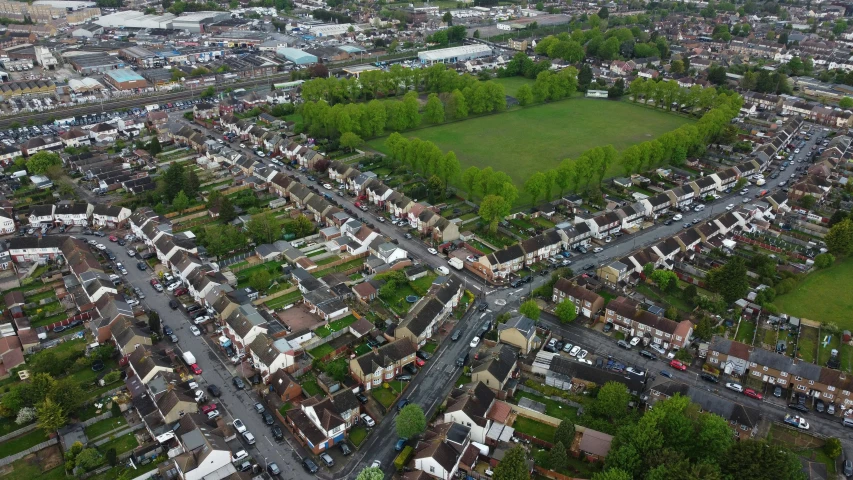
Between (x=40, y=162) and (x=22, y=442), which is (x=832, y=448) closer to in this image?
(x=22, y=442)

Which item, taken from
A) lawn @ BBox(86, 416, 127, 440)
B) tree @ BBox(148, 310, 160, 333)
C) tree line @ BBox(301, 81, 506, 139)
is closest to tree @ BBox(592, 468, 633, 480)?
lawn @ BBox(86, 416, 127, 440)

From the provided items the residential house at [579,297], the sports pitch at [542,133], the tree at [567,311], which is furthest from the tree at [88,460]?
the sports pitch at [542,133]

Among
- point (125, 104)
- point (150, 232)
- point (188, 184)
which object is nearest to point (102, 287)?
point (150, 232)

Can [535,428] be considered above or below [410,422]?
below

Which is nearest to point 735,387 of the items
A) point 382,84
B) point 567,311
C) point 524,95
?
point 567,311

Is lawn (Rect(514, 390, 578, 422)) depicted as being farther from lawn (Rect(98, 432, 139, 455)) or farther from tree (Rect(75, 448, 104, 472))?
tree (Rect(75, 448, 104, 472))

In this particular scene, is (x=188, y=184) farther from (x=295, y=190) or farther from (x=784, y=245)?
(x=784, y=245)

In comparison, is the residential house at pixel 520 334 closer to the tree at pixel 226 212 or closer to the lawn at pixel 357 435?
the lawn at pixel 357 435
